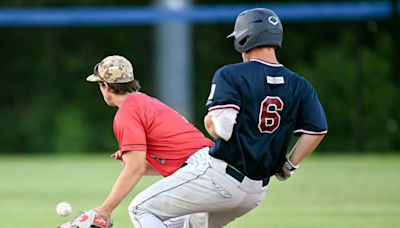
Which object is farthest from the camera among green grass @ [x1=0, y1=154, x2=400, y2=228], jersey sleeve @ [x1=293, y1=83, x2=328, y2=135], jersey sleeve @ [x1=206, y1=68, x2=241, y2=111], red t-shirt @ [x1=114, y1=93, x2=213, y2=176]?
green grass @ [x1=0, y1=154, x2=400, y2=228]

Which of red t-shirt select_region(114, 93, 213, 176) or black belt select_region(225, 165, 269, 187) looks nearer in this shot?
black belt select_region(225, 165, 269, 187)

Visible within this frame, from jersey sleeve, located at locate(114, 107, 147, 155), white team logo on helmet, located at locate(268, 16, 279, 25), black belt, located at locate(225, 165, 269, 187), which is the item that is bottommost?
black belt, located at locate(225, 165, 269, 187)

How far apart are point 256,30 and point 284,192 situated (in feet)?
26.4

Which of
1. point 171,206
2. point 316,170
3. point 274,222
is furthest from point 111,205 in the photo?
point 316,170

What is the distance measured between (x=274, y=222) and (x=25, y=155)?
15.3 metres

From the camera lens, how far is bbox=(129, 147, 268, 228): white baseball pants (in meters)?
6.63

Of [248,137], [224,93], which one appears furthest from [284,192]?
[224,93]

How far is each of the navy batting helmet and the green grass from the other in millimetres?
3833

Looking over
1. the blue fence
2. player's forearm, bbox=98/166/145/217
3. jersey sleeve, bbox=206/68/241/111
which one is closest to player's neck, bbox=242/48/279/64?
jersey sleeve, bbox=206/68/241/111

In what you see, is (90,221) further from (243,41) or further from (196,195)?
(243,41)

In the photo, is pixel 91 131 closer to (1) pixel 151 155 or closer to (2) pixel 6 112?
(2) pixel 6 112

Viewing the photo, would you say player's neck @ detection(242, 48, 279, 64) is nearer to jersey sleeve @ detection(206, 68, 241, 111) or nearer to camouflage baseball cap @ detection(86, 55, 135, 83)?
jersey sleeve @ detection(206, 68, 241, 111)

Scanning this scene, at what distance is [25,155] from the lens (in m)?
25.2

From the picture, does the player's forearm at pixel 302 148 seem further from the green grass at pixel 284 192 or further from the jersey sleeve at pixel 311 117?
the green grass at pixel 284 192
